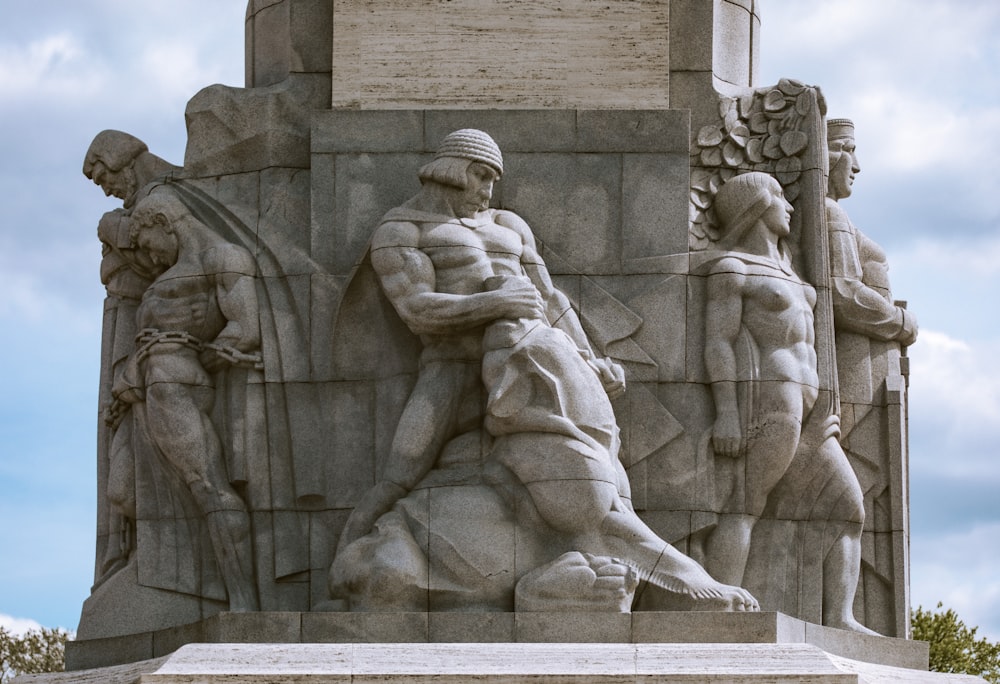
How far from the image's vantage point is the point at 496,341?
62.2 feet

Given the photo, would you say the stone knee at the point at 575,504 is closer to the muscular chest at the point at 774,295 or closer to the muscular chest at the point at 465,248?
the muscular chest at the point at 465,248

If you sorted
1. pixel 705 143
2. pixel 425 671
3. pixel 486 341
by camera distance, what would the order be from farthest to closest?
pixel 705 143
pixel 486 341
pixel 425 671

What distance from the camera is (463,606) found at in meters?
18.6

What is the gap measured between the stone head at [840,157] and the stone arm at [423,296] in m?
3.32

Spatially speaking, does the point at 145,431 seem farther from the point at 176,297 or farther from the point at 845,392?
the point at 845,392

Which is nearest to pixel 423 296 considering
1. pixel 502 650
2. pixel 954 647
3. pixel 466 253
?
pixel 466 253

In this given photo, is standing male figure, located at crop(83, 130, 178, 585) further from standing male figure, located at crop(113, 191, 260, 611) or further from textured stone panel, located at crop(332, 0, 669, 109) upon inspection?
textured stone panel, located at crop(332, 0, 669, 109)

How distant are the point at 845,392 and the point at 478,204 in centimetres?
337

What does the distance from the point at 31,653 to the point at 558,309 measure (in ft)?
46.2

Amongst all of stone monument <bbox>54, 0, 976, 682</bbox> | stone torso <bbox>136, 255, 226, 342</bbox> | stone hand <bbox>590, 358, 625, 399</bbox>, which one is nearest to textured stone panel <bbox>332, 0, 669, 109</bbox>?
stone monument <bbox>54, 0, 976, 682</bbox>

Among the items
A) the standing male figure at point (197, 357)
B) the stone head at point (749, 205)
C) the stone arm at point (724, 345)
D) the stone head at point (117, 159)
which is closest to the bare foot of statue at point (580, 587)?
the stone arm at point (724, 345)

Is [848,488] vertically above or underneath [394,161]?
underneath

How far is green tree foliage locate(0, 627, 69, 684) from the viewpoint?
31391mm

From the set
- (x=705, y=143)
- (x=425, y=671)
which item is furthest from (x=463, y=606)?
(x=705, y=143)
